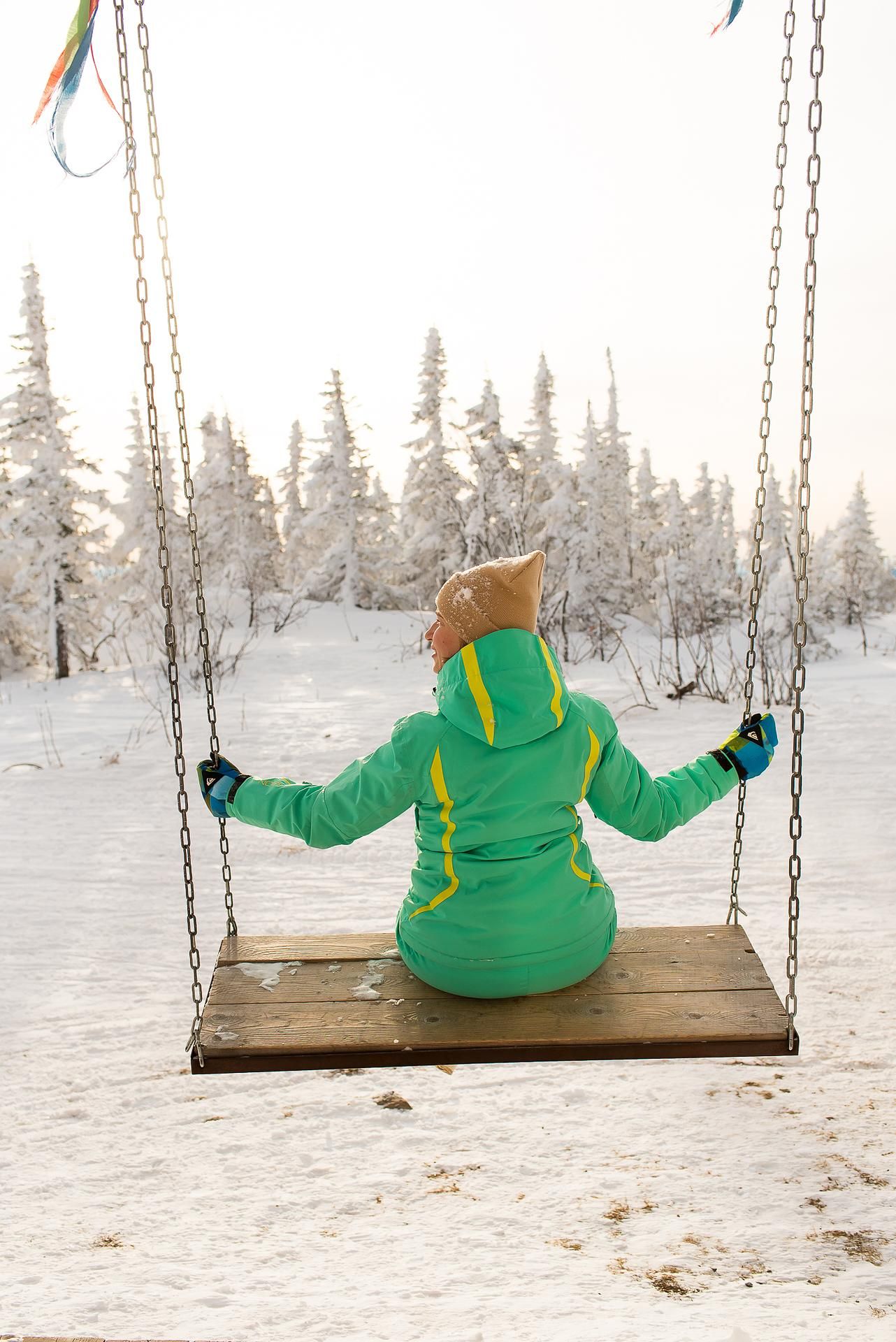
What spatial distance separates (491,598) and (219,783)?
1.00 meters

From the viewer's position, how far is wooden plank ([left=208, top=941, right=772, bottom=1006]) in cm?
270

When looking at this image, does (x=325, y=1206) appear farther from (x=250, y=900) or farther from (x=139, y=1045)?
(x=250, y=900)

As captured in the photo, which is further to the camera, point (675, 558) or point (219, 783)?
point (675, 558)

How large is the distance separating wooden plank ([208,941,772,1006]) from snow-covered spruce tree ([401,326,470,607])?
75.3 ft

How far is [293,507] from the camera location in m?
42.3

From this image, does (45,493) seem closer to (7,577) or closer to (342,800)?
(7,577)

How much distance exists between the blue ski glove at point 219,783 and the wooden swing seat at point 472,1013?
58 centimetres

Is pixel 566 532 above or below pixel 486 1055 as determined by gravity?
above

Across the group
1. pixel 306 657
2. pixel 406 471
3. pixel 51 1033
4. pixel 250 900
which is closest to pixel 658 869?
pixel 250 900

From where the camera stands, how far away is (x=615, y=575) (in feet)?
101

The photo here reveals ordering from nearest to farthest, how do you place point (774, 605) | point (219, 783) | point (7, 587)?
1. point (219, 783)
2. point (7, 587)
3. point (774, 605)

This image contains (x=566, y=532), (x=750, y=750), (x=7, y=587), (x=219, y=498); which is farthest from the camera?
(x=219, y=498)

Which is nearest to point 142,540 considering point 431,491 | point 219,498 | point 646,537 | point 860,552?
point 219,498

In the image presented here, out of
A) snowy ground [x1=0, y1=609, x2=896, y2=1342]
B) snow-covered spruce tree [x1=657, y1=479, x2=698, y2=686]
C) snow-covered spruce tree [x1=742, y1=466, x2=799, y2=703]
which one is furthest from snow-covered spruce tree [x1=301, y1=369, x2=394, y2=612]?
snowy ground [x1=0, y1=609, x2=896, y2=1342]
